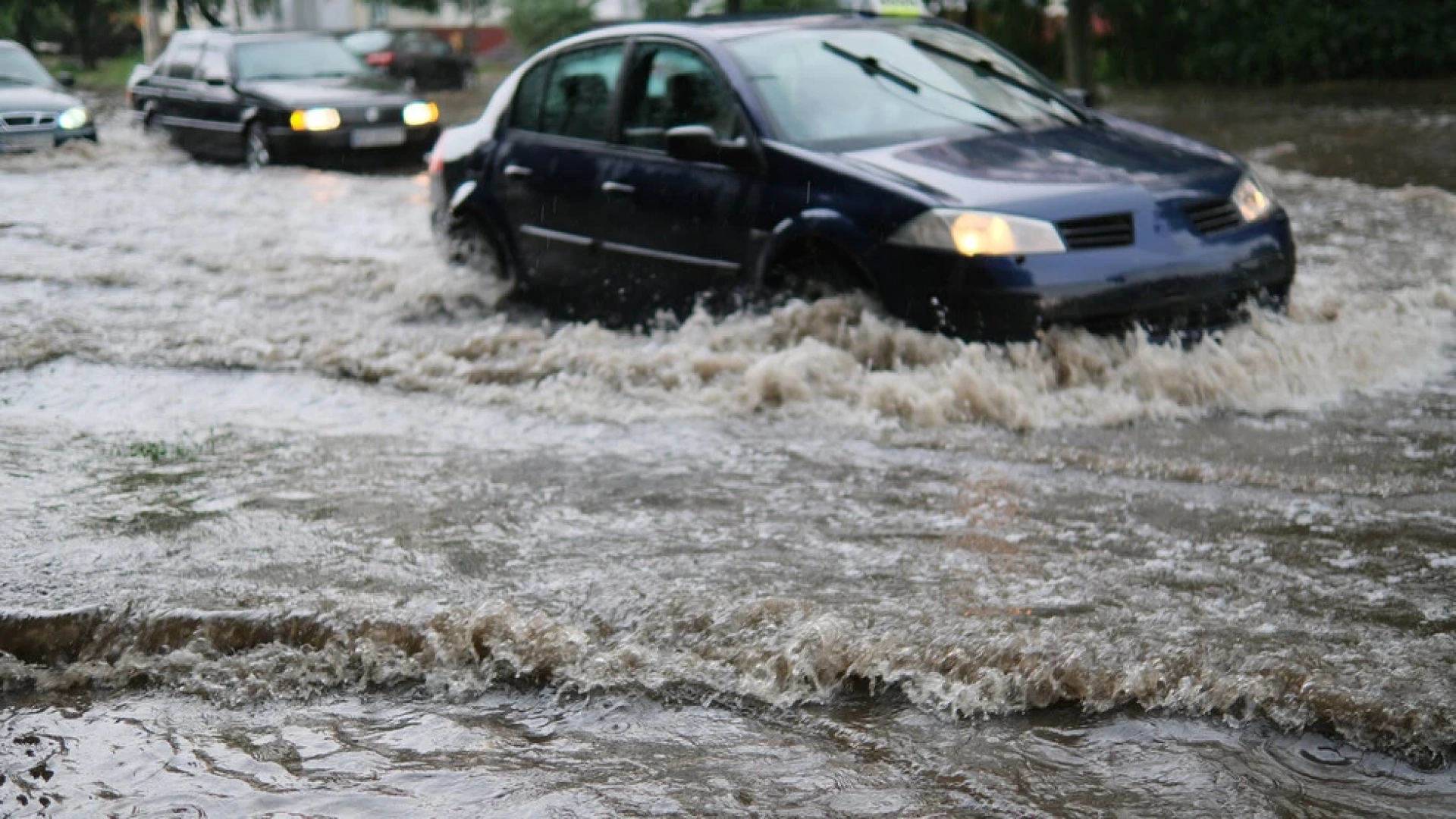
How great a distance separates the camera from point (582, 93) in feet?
26.2

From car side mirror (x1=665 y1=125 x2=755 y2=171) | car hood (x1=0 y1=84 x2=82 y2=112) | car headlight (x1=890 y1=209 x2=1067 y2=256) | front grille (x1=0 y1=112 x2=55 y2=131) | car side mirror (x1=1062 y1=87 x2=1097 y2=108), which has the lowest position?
front grille (x1=0 y1=112 x2=55 y2=131)

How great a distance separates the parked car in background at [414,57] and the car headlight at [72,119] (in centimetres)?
1330

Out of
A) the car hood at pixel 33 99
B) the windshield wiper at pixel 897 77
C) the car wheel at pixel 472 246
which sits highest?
the windshield wiper at pixel 897 77

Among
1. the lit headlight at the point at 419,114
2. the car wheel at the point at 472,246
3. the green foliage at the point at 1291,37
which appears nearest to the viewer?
the car wheel at the point at 472,246

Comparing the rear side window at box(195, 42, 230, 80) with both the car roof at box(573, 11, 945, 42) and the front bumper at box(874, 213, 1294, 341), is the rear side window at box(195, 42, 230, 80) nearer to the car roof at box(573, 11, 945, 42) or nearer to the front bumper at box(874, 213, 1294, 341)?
the car roof at box(573, 11, 945, 42)

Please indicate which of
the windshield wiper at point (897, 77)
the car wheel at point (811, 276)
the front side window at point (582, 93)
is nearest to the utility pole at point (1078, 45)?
the front side window at point (582, 93)

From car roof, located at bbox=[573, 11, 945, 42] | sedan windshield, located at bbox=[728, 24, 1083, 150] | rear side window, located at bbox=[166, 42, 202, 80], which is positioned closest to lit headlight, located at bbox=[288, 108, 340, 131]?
rear side window, located at bbox=[166, 42, 202, 80]

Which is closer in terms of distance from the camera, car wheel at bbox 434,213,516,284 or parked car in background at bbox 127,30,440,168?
car wheel at bbox 434,213,516,284

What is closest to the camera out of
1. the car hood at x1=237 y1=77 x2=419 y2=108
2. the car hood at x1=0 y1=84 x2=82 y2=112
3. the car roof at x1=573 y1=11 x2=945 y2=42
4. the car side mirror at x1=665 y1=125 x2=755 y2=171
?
the car side mirror at x1=665 y1=125 x2=755 y2=171

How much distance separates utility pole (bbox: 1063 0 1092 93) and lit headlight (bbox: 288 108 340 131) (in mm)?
11466

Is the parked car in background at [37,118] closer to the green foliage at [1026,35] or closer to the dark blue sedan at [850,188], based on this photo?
the dark blue sedan at [850,188]

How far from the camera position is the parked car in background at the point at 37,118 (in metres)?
18.0

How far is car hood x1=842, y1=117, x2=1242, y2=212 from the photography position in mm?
6277

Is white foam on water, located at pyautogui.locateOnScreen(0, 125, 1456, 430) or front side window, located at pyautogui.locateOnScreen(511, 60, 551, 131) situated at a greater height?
front side window, located at pyautogui.locateOnScreen(511, 60, 551, 131)
